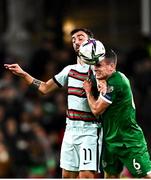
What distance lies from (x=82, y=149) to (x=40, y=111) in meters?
6.84

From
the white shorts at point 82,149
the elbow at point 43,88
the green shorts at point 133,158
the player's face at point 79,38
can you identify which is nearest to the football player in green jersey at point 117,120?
the green shorts at point 133,158

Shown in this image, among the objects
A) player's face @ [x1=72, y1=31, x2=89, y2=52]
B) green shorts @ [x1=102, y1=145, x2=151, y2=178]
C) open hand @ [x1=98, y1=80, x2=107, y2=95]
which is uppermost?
player's face @ [x1=72, y1=31, x2=89, y2=52]

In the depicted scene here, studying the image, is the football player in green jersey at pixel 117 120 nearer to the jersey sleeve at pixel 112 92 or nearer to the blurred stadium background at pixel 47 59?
the jersey sleeve at pixel 112 92

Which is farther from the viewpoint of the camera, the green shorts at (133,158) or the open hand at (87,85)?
the green shorts at (133,158)

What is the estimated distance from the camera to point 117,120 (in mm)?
12141

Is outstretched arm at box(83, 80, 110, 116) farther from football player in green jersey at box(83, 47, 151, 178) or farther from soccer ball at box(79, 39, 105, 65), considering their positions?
soccer ball at box(79, 39, 105, 65)

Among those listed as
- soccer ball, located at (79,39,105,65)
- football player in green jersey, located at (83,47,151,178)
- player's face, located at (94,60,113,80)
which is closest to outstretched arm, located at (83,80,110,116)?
football player in green jersey, located at (83,47,151,178)

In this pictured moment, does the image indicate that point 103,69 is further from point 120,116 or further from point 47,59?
point 47,59

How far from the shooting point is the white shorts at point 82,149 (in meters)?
12.2

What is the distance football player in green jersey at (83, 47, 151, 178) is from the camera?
1189 centimetres

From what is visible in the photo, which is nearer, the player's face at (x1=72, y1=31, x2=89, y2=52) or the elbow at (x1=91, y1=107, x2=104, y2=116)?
the elbow at (x1=91, y1=107, x2=104, y2=116)

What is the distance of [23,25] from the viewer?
21422 mm

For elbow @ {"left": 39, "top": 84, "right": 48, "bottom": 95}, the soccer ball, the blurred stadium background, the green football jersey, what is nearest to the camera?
the soccer ball

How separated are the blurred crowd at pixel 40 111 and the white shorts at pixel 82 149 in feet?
16.4
